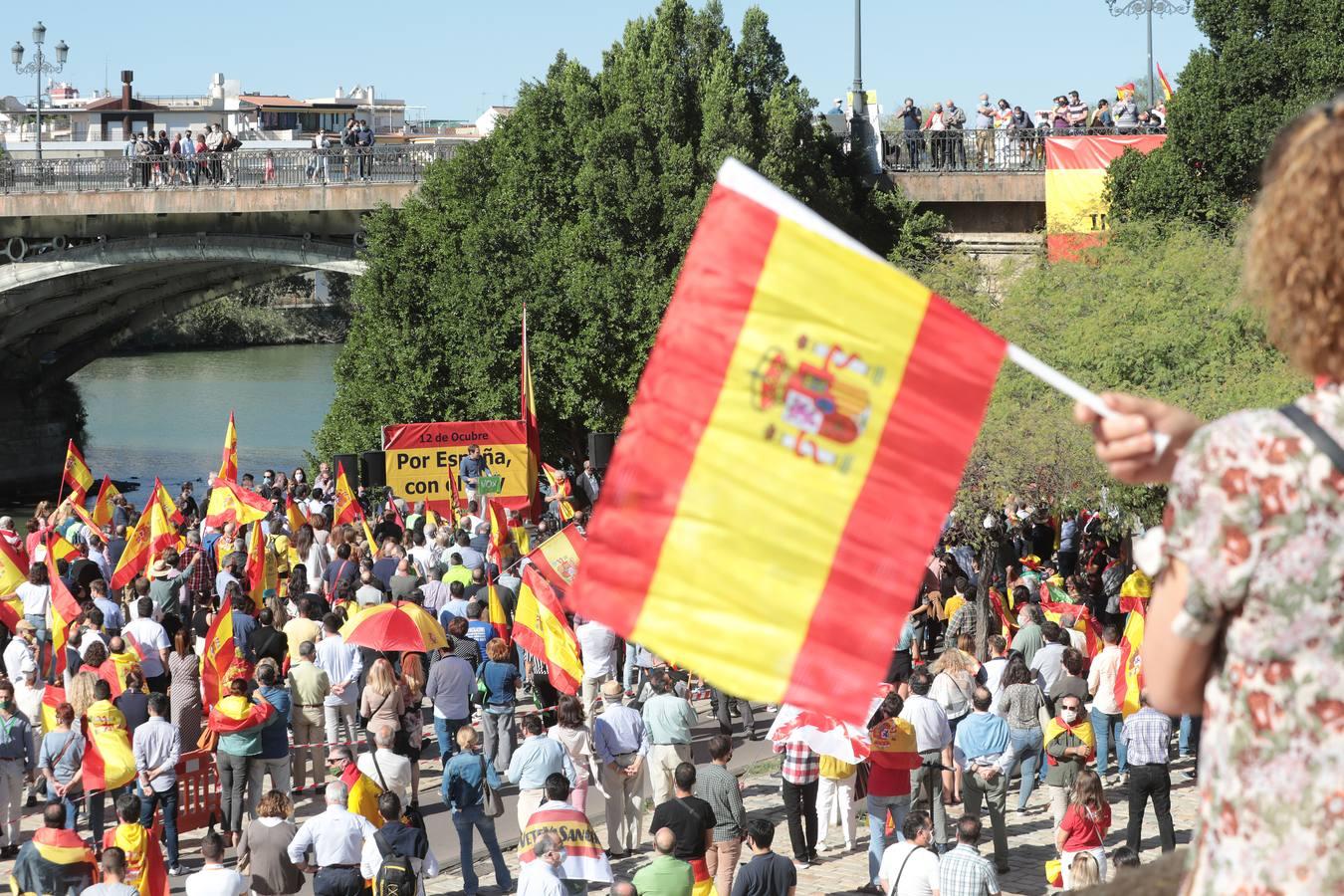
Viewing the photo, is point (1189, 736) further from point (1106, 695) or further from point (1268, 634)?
point (1268, 634)

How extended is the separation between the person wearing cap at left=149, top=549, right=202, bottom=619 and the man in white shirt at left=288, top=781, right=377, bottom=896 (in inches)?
272

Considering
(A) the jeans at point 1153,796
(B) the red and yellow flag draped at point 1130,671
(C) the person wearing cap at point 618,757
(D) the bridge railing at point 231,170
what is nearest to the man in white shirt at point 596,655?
(C) the person wearing cap at point 618,757

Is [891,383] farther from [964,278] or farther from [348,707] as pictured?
[964,278]

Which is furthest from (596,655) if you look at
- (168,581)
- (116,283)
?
(116,283)

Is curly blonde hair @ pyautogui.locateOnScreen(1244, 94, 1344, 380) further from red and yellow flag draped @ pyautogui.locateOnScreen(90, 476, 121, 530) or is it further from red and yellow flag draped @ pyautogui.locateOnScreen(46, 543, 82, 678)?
red and yellow flag draped @ pyautogui.locateOnScreen(90, 476, 121, 530)

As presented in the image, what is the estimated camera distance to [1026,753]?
13250 mm

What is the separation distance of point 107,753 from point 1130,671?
734 centimetres

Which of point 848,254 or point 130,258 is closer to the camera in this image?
point 848,254

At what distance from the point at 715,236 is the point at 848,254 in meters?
0.29

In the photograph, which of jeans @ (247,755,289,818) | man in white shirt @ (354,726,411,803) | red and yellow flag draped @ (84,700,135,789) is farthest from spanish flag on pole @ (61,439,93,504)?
man in white shirt @ (354,726,411,803)

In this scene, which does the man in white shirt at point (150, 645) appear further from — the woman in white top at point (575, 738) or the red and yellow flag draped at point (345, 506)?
the red and yellow flag draped at point (345, 506)

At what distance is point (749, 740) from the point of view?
1622cm

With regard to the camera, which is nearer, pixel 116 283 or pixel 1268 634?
pixel 1268 634

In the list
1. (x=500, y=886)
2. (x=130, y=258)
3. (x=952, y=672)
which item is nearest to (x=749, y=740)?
(x=952, y=672)
